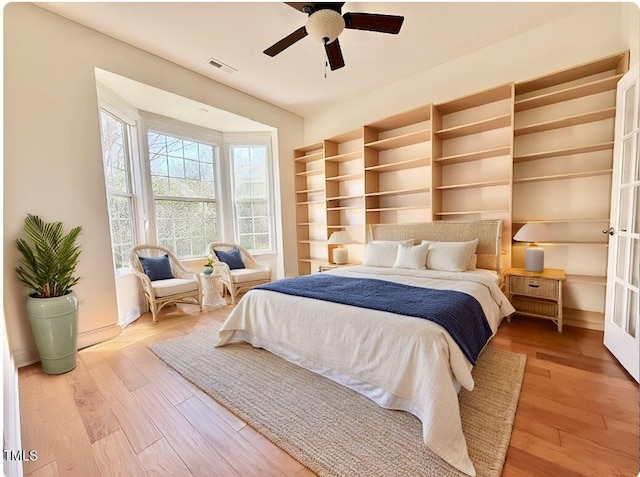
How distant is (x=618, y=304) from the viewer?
222cm

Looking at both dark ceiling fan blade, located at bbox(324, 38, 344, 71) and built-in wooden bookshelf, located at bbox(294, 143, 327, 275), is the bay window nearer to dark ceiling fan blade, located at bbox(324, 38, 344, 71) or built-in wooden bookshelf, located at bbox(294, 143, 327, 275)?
built-in wooden bookshelf, located at bbox(294, 143, 327, 275)

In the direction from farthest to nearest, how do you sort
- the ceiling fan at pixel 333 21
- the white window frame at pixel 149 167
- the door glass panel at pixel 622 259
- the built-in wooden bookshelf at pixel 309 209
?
the built-in wooden bookshelf at pixel 309 209
the white window frame at pixel 149 167
the door glass panel at pixel 622 259
the ceiling fan at pixel 333 21

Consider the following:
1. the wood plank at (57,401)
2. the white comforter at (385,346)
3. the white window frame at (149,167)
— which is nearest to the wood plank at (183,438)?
the wood plank at (57,401)

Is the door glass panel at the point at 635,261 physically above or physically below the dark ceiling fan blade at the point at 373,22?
below

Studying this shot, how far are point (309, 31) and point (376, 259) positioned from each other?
2.33 meters

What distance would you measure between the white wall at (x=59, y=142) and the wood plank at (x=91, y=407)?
2.17ft

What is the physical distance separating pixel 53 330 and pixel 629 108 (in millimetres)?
4742

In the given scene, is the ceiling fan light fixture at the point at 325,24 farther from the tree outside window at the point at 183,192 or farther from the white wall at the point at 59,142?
the tree outside window at the point at 183,192

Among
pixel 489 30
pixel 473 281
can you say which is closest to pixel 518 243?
pixel 473 281

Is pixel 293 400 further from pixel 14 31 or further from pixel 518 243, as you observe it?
pixel 14 31

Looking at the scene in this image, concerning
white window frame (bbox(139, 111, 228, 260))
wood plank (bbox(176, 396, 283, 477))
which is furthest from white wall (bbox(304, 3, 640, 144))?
wood plank (bbox(176, 396, 283, 477))

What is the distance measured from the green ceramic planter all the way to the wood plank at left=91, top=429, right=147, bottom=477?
3.67ft

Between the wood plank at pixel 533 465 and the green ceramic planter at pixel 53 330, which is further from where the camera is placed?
the green ceramic planter at pixel 53 330

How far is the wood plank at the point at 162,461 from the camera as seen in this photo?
1317mm
